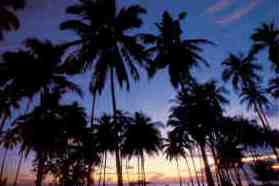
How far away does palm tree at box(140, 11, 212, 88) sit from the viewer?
2098cm

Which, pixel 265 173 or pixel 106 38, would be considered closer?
pixel 106 38

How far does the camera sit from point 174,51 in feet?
68.8

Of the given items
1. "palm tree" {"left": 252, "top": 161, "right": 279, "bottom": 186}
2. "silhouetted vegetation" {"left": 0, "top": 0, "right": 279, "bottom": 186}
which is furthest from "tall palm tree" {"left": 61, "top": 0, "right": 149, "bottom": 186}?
"palm tree" {"left": 252, "top": 161, "right": 279, "bottom": 186}

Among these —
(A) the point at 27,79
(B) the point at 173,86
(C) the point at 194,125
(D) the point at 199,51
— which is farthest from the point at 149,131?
(A) the point at 27,79

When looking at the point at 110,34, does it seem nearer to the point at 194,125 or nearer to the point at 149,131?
the point at 194,125

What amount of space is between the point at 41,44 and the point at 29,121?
30.4 ft

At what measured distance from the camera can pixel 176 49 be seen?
20.9 meters

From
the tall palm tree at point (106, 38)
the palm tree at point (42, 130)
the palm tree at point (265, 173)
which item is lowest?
the palm tree at point (265, 173)

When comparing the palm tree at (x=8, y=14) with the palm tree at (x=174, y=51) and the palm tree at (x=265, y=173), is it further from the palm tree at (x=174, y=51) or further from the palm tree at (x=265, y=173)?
the palm tree at (x=265, y=173)

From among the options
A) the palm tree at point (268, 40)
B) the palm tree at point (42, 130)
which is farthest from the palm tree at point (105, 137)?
the palm tree at point (268, 40)

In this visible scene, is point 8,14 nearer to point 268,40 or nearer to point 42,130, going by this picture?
point 42,130

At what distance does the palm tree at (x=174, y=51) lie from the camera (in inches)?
826

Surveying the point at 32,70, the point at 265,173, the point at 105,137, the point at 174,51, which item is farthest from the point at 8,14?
the point at 265,173

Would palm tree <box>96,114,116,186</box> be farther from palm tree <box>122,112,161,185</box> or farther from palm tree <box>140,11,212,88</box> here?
palm tree <box>140,11,212,88</box>
